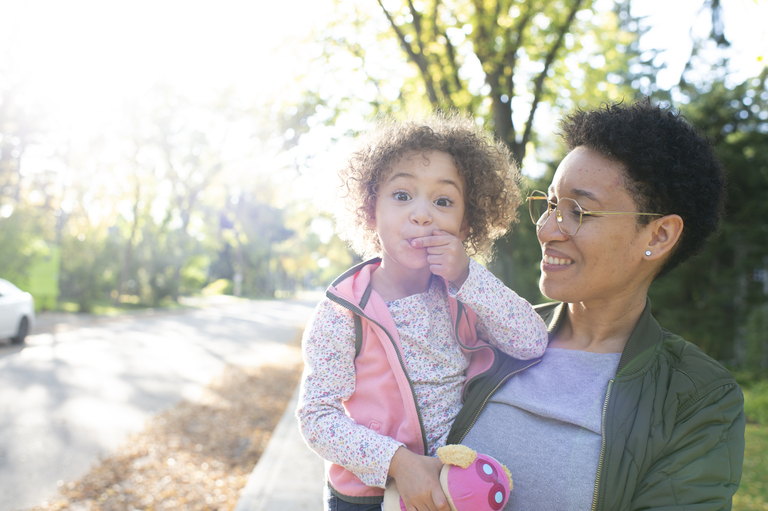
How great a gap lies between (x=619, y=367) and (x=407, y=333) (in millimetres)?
715

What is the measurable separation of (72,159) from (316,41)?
24143mm

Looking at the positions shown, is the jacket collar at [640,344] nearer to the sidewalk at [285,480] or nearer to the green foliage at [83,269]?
the sidewalk at [285,480]

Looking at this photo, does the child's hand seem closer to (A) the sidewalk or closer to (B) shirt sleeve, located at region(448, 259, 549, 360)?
(B) shirt sleeve, located at region(448, 259, 549, 360)

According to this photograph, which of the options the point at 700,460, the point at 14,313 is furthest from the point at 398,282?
the point at 14,313

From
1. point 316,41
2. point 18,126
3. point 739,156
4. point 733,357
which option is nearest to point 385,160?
point 316,41

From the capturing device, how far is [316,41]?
8898 millimetres

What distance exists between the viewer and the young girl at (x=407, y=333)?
70.5 inches

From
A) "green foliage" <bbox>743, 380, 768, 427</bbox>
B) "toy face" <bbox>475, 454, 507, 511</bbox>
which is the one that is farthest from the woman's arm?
"green foliage" <bbox>743, 380, 768, 427</bbox>

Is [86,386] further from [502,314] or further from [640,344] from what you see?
[640,344]

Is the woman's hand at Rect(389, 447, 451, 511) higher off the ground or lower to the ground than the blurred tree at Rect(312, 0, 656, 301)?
lower

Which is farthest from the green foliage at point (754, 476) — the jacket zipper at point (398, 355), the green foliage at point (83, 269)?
the green foliage at point (83, 269)

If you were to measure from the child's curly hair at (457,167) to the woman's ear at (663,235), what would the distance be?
0.67 meters

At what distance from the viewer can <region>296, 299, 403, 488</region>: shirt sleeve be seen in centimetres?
173

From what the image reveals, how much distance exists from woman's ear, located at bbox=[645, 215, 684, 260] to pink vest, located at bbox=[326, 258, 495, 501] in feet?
2.30
